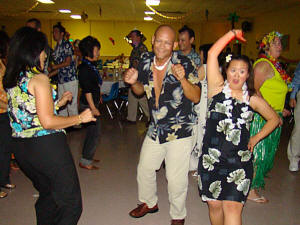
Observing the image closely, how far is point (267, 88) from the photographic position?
297 centimetres

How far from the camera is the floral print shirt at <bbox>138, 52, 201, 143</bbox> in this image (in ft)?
7.63

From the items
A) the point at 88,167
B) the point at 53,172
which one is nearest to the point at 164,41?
the point at 53,172

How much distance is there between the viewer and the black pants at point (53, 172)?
183 centimetres

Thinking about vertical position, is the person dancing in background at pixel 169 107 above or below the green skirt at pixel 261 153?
above

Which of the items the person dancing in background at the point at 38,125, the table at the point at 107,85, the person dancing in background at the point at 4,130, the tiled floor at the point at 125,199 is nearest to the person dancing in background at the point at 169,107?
the tiled floor at the point at 125,199

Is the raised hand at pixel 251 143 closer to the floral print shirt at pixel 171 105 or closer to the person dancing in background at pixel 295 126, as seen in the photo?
the floral print shirt at pixel 171 105

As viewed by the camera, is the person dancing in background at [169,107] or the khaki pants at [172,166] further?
the khaki pants at [172,166]

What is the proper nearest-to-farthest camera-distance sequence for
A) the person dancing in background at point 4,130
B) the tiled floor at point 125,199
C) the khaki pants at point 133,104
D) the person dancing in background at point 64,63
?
the tiled floor at point 125,199, the person dancing in background at point 4,130, the person dancing in background at point 64,63, the khaki pants at point 133,104

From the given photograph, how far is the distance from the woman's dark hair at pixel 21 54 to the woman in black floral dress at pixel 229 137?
112 cm

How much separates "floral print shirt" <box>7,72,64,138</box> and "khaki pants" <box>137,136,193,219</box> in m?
0.91

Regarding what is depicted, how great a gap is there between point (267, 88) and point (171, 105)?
1.19m

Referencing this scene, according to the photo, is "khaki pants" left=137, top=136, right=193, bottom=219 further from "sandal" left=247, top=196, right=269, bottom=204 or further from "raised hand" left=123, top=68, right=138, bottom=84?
"sandal" left=247, top=196, right=269, bottom=204

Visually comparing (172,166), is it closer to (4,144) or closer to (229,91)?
(229,91)

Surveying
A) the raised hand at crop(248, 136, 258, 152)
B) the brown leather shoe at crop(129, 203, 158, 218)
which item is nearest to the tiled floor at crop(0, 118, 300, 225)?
the brown leather shoe at crop(129, 203, 158, 218)
